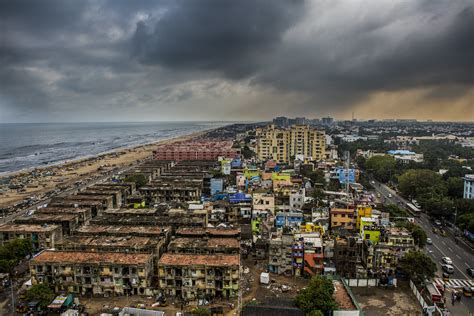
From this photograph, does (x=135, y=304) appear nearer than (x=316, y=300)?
No

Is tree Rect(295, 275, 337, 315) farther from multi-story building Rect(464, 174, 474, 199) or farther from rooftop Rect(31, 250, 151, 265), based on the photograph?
multi-story building Rect(464, 174, 474, 199)

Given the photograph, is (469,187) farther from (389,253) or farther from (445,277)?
(389,253)

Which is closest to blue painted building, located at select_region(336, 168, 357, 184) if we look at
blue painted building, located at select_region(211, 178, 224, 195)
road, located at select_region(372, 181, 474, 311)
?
road, located at select_region(372, 181, 474, 311)

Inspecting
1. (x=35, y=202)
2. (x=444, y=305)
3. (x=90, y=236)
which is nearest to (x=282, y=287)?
(x=444, y=305)

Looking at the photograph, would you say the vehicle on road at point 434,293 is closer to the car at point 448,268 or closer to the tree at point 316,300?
the car at point 448,268

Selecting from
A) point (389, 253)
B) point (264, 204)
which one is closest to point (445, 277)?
point (389, 253)

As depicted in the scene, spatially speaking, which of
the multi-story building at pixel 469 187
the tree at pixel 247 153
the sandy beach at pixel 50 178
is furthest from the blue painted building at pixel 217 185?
the tree at pixel 247 153

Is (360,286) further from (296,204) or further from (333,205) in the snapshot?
(296,204)
